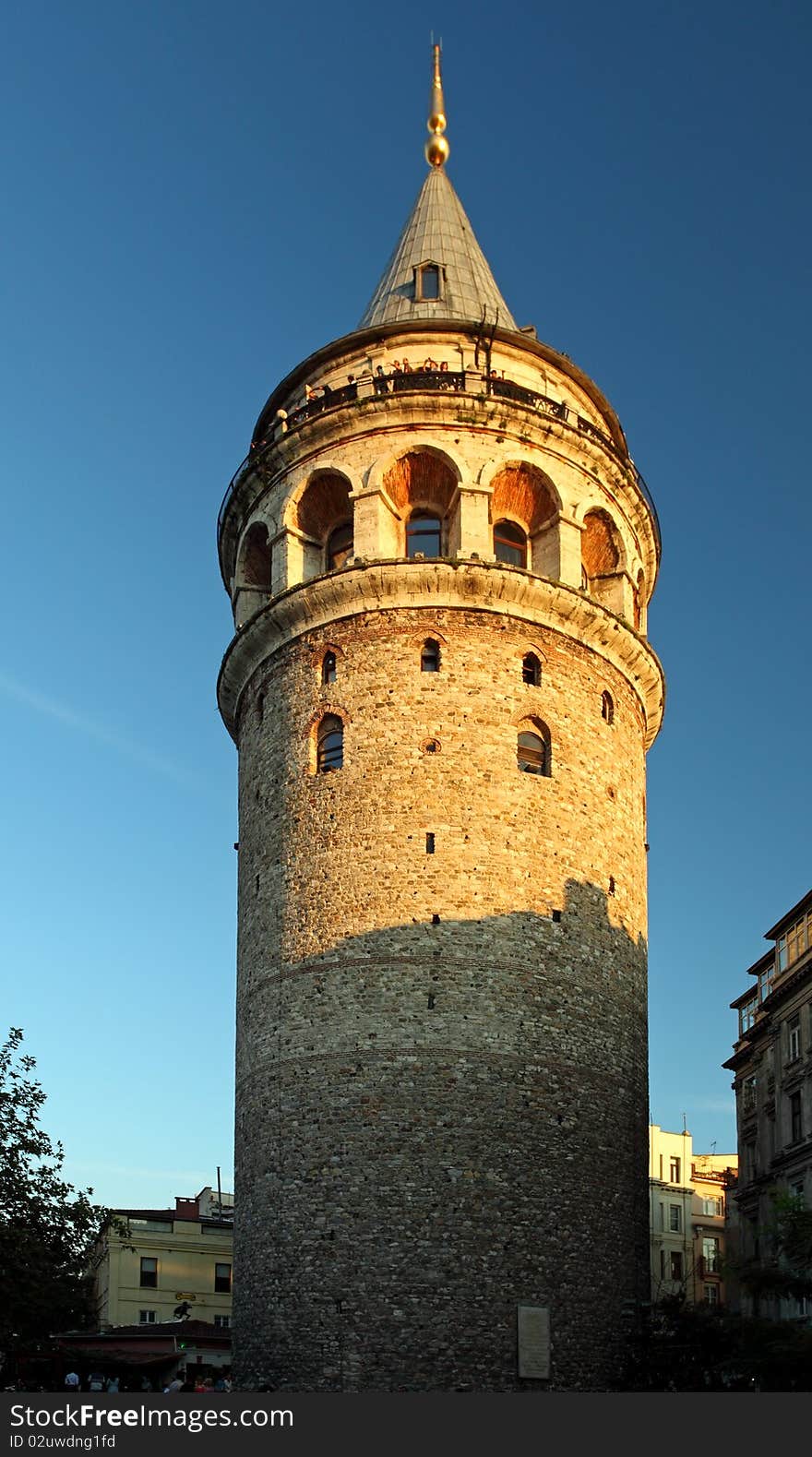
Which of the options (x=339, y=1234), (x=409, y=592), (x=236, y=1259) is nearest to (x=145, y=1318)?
(x=236, y=1259)

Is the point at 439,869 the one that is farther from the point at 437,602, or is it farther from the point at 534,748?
the point at 437,602

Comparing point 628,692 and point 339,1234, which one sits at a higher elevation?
point 628,692

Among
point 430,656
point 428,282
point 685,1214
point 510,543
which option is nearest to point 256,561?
point 510,543

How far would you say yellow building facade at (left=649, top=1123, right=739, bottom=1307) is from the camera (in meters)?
70.8

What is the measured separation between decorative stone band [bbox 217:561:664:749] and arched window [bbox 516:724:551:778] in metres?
2.26

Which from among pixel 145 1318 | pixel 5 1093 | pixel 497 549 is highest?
pixel 497 549

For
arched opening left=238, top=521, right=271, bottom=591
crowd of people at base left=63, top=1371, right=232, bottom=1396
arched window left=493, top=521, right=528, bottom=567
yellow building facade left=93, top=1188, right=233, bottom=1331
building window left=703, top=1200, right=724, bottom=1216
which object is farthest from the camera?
building window left=703, top=1200, right=724, bottom=1216

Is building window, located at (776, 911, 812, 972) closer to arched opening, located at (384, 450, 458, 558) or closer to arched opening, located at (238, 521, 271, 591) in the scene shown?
arched opening, located at (384, 450, 458, 558)

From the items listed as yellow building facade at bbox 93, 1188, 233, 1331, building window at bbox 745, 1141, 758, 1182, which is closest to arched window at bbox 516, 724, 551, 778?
building window at bbox 745, 1141, 758, 1182

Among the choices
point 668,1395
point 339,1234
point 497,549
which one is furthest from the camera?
point 497,549

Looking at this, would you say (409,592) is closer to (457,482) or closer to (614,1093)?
(457,482)

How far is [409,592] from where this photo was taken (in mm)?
29844

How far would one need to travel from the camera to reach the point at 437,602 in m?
29.8

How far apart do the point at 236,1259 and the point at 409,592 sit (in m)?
13.0
